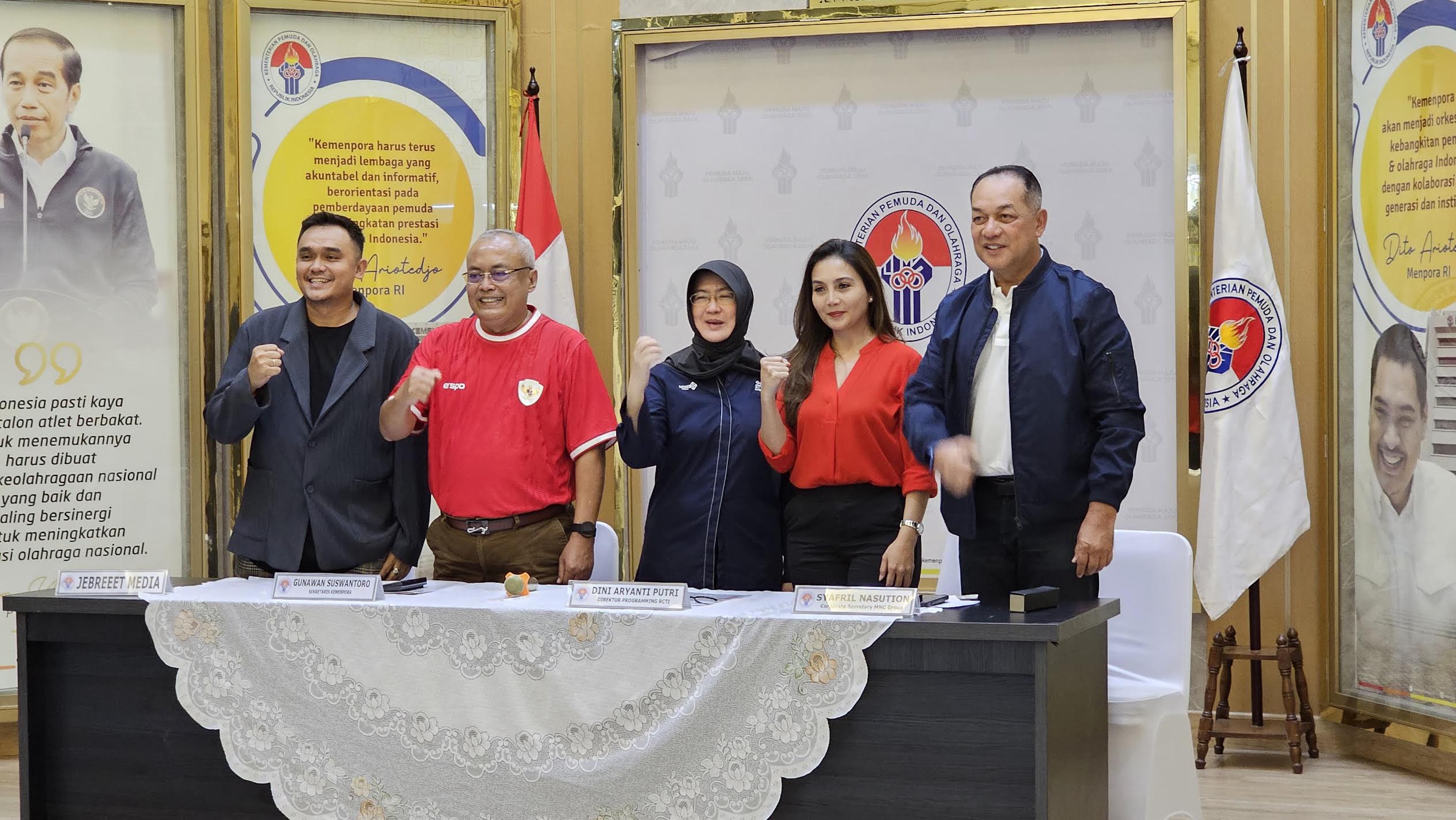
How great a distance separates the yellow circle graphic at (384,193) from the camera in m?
4.86

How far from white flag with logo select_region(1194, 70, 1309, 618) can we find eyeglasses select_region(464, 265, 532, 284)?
240 centimetres

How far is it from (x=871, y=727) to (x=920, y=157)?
2837 millimetres

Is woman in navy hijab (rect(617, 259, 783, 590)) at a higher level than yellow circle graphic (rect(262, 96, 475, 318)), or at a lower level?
→ lower

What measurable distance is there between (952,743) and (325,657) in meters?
1.25

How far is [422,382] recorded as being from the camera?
3.09 meters

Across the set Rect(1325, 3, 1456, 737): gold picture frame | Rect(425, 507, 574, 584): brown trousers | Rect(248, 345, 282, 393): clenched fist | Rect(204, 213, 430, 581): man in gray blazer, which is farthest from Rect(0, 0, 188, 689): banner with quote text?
Rect(1325, 3, 1456, 737): gold picture frame

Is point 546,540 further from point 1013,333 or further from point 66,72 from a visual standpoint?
point 66,72

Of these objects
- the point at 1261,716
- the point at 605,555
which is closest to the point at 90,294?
the point at 605,555

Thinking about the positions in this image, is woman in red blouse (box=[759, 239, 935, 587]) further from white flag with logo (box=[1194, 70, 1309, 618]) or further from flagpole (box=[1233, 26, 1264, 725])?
flagpole (box=[1233, 26, 1264, 725])

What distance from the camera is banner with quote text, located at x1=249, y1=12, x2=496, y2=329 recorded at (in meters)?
4.85

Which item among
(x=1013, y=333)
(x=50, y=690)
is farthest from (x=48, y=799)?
(x=1013, y=333)

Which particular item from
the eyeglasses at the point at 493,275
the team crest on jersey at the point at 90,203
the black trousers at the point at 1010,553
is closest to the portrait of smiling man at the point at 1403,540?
the black trousers at the point at 1010,553

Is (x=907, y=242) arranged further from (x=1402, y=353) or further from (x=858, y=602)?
(x=858, y=602)

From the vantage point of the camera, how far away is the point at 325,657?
2.72m
